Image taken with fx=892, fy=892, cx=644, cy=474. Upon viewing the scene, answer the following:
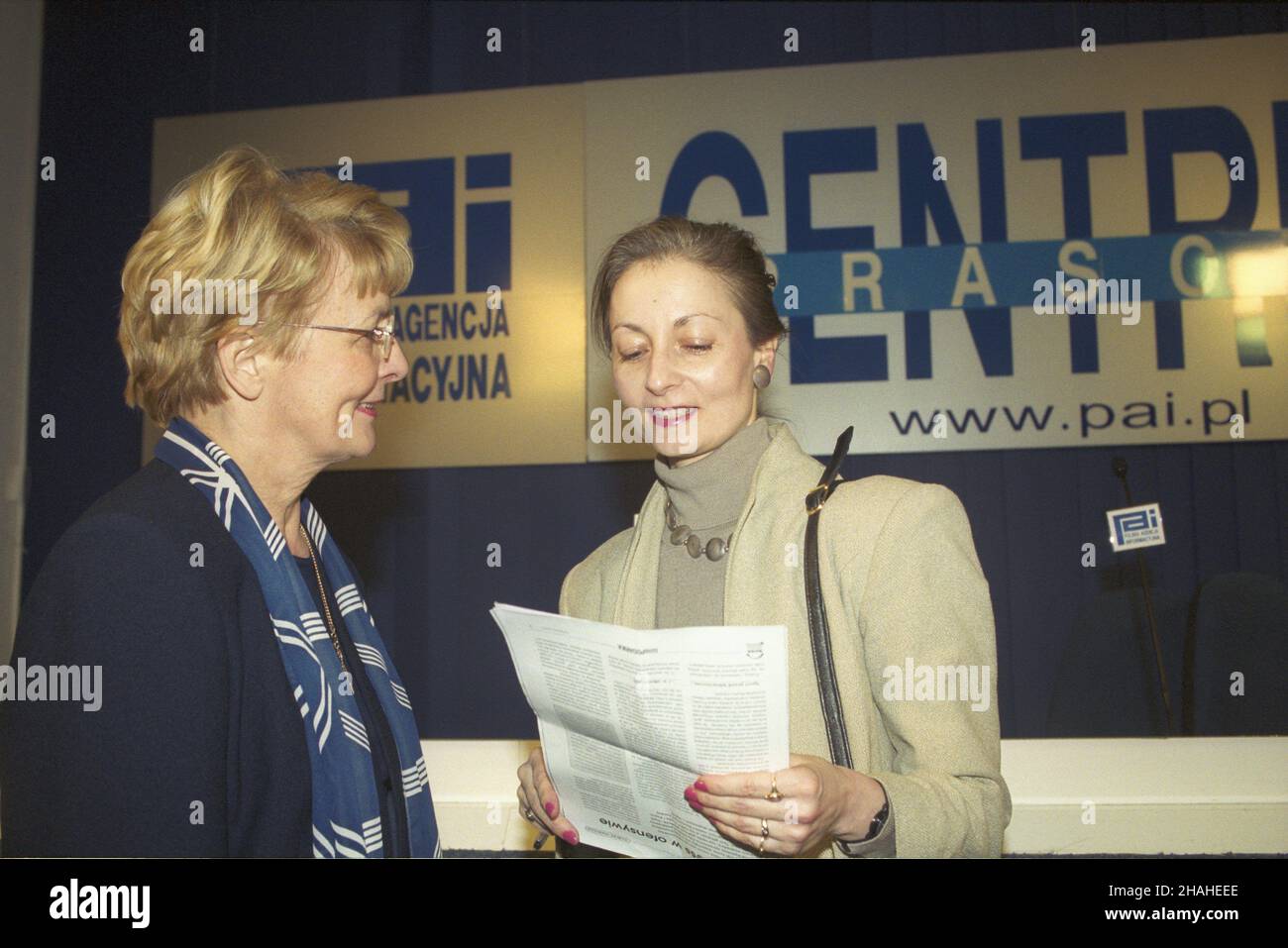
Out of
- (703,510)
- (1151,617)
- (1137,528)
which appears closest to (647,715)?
(703,510)

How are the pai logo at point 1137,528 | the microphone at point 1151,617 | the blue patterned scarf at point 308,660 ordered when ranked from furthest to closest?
the pai logo at point 1137,528 → the microphone at point 1151,617 → the blue patterned scarf at point 308,660

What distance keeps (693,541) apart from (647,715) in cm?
37

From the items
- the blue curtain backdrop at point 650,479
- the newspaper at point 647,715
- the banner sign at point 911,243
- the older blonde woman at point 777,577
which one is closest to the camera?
the newspaper at point 647,715

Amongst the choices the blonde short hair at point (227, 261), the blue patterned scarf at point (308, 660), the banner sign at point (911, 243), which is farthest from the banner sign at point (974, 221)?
the blue patterned scarf at point (308, 660)

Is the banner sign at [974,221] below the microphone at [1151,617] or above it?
above

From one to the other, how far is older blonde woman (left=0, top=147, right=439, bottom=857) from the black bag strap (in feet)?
2.06

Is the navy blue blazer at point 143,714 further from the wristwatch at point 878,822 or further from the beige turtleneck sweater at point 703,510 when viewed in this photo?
the wristwatch at point 878,822

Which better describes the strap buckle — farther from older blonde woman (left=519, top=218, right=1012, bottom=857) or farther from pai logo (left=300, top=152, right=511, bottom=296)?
pai logo (left=300, top=152, right=511, bottom=296)

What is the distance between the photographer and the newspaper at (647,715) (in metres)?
0.96

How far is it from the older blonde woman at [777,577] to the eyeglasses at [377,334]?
0.35m

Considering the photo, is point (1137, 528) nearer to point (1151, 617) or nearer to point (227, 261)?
point (1151, 617)

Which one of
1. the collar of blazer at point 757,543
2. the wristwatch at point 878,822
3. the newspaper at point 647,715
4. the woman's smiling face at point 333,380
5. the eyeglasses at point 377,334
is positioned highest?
the eyeglasses at point 377,334
